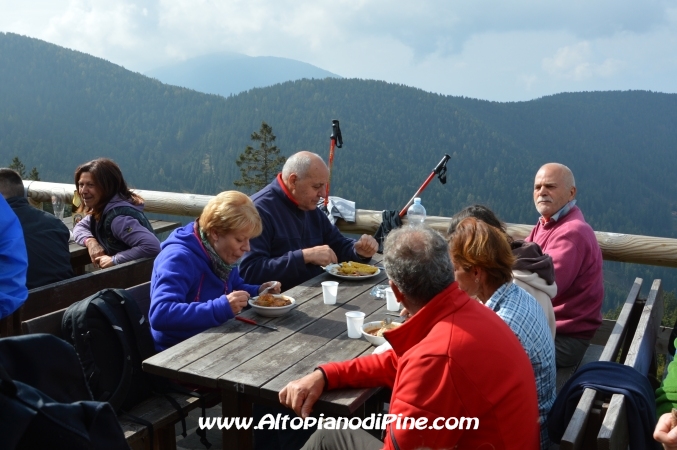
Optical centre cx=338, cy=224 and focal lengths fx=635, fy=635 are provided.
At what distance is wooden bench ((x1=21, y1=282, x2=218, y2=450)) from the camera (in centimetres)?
259

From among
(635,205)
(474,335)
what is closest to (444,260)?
(474,335)

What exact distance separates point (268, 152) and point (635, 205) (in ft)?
193

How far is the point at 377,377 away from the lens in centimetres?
232

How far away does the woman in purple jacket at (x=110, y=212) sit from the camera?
13.5 ft

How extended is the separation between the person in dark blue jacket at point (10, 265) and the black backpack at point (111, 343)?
576mm

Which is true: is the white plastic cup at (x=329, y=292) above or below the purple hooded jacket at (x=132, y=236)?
below

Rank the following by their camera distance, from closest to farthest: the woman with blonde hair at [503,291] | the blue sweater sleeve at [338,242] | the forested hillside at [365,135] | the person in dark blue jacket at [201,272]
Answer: the woman with blonde hair at [503,291]
the person in dark blue jacket at [201,272]
the blue sweater sleeve at [338,242]
the forested hillside at [365,135]

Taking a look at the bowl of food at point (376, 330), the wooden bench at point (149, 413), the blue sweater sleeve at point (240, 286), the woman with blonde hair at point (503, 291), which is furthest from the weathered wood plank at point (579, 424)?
the blue sweater sleeve at point (240, 286)

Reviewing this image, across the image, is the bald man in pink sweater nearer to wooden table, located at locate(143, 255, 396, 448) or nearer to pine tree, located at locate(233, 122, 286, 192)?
wooden table, located at locate(143, 255, 396, 448)

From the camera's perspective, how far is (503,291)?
7.51 feet

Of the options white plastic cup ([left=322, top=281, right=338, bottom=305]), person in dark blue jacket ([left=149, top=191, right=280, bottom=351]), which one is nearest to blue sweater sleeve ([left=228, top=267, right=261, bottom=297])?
person in dark blue jacket ([left=149, top=191, right=280, bottom=351])

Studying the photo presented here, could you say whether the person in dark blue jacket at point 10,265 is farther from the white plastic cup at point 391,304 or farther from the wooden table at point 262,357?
the white plastic cup at point 391,304

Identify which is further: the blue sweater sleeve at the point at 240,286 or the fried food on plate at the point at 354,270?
the fried food on plate at the point at 354,270

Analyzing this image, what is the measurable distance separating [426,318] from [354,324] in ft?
2.67
